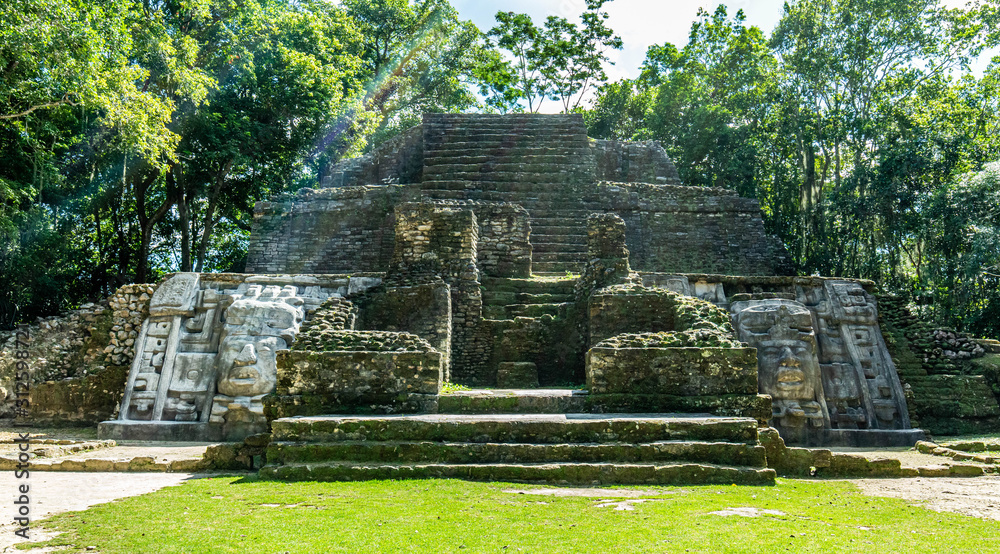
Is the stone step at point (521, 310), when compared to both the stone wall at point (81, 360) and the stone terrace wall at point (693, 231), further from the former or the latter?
the stone wall at point (81, 360)

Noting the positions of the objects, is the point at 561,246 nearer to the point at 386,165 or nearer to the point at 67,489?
the point at 386,165

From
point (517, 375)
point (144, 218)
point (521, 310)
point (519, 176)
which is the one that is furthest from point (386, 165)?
point (517, 375)

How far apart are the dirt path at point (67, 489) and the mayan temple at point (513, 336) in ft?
3.68

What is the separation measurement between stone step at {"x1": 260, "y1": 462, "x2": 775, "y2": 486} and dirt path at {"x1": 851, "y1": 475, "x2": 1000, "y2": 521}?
96cm

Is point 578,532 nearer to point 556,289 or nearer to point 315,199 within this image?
point 556,289

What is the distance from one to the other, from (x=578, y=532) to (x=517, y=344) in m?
6.27

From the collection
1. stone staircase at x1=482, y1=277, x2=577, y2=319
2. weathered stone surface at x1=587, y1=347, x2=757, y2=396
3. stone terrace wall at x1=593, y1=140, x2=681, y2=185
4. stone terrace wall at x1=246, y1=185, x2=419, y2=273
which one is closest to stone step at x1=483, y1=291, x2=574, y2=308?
stone staircase at x1=482, y1=277, x2=577, y2=319

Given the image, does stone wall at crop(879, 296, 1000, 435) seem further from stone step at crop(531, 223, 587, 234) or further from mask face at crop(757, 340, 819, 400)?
stone step at crop(531, 223, 587, 234)

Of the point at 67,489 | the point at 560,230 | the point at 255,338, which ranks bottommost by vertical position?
the point at 67,489

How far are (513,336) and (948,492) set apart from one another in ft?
19.3

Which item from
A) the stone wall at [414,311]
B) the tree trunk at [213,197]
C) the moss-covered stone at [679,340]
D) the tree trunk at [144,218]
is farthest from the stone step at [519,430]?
the tree trunk at [144,218]

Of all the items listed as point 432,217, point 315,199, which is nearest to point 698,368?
point 432,217

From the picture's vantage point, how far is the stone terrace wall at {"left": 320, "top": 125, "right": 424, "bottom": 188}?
1714 centimetres

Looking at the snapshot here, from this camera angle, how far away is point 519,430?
6258 millimetres
